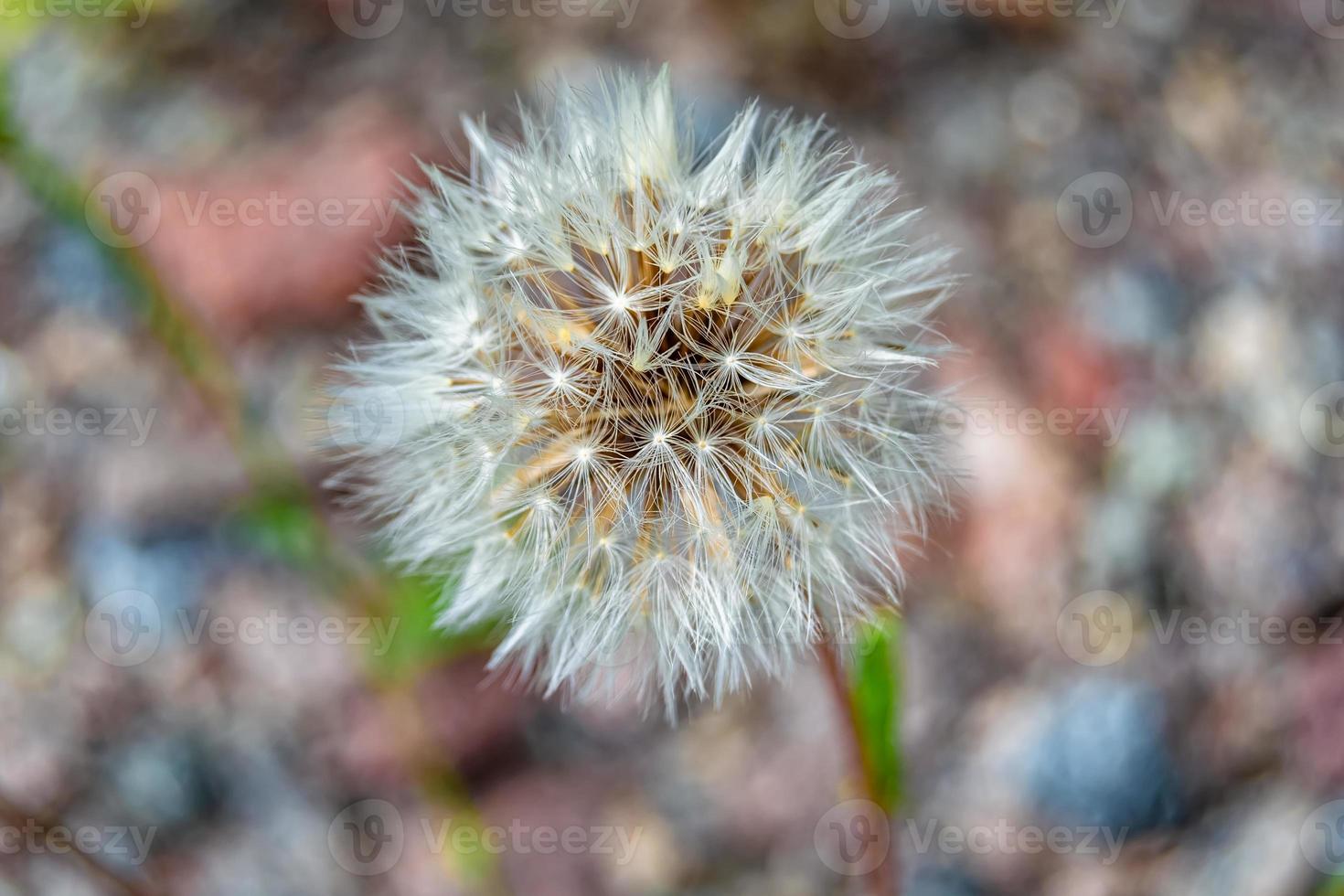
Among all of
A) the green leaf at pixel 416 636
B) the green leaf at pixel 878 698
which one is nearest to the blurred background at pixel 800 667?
the green leaf at pixel 416 636

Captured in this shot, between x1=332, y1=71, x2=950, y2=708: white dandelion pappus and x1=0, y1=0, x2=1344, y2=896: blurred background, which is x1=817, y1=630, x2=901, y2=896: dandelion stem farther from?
x1=0, y1=0, x2=1344, y2=896: blurred background

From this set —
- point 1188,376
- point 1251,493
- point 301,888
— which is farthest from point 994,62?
point 301,888

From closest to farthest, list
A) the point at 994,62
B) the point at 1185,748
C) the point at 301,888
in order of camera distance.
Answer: the point at 1185,748, the point at 301,888, the point at 994,62

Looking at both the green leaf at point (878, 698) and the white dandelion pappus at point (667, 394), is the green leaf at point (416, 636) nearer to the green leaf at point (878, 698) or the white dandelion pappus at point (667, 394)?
the white dandelion pappus at point (667, 394)

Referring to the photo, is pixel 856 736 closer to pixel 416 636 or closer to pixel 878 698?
pixel 878 698

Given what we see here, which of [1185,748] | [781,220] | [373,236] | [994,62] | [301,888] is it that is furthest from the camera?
[994,62]

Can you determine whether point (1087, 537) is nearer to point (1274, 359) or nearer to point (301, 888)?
point (1274, 359)

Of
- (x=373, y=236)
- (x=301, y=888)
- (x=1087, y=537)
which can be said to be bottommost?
(x=301, y=888)
